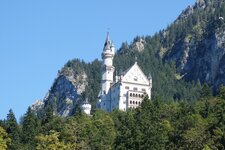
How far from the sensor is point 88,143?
98.9m

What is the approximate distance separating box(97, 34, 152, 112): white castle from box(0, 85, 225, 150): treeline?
49.0m

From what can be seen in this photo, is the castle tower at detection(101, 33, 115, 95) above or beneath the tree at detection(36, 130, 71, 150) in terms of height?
above

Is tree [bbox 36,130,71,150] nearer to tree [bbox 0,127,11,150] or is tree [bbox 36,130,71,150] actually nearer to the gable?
tree [bbox 0,127,11,150]

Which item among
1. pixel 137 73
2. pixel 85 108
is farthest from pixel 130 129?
pixel 85 108

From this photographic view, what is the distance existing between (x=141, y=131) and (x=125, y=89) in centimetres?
7917

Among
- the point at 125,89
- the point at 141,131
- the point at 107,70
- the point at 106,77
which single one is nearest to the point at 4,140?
the point at 141,131

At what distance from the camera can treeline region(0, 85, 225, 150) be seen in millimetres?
88469

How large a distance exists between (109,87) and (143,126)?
8878cm

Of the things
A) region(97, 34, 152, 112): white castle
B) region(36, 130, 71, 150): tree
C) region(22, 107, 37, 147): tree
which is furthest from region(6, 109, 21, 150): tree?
region(97, 34, 152, 112): white castle

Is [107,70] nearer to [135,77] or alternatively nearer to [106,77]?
[106,77]

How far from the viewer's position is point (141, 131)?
300ft

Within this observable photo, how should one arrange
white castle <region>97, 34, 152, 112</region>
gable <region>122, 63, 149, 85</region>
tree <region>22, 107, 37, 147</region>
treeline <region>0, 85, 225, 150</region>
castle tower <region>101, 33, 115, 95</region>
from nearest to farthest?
treeline <region>0, 85, 225, 150</region>, tree <region>22, 107, 37, 147</region>, white castle <region>97, 34, 152, 112</region>, gable <region>122, 63, 149, 85</region>, castle tower <region>101, 33, 115, 95</region>

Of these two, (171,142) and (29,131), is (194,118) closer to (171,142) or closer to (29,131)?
(171,142)

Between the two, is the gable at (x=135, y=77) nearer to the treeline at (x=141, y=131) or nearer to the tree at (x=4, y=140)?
the treeline at (x=141, y=131)
